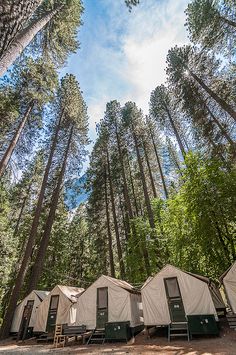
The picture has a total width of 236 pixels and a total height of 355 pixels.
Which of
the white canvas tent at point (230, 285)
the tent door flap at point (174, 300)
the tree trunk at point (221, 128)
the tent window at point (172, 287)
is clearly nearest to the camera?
the white canvas tent at point (230, 285)

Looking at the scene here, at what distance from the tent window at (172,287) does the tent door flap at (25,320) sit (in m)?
8.19

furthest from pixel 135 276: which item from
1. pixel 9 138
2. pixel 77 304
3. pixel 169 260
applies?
pixel 9 138

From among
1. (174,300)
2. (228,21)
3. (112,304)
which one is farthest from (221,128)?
(112,304)

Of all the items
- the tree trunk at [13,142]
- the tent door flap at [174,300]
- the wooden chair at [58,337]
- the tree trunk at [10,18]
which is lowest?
the wooden chair at [58,337]

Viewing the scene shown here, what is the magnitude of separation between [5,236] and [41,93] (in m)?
9.21

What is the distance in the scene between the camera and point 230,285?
8.62 m

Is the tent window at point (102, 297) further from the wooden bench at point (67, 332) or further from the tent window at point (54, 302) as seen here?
the tent window at point (54, 302)

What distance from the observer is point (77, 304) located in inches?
447

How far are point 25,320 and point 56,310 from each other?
5.78 ft

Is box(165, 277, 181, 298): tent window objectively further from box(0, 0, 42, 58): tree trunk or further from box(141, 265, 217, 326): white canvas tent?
box(0, 0, 42, 58): tree trunk

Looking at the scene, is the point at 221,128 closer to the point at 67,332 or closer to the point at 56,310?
the point at 67,332

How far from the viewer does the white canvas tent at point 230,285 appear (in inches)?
336

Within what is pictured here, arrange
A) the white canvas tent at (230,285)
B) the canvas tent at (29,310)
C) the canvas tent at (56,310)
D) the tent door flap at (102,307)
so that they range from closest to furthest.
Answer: the white canvas tent at (230,285) → the tent door flap at (102,307) → the canvas tent at (56,310) → the canvas tent at (29,310)

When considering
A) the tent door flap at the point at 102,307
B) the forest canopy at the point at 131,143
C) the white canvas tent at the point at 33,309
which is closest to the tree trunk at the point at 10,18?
the forest canopy at the point at 131,143
